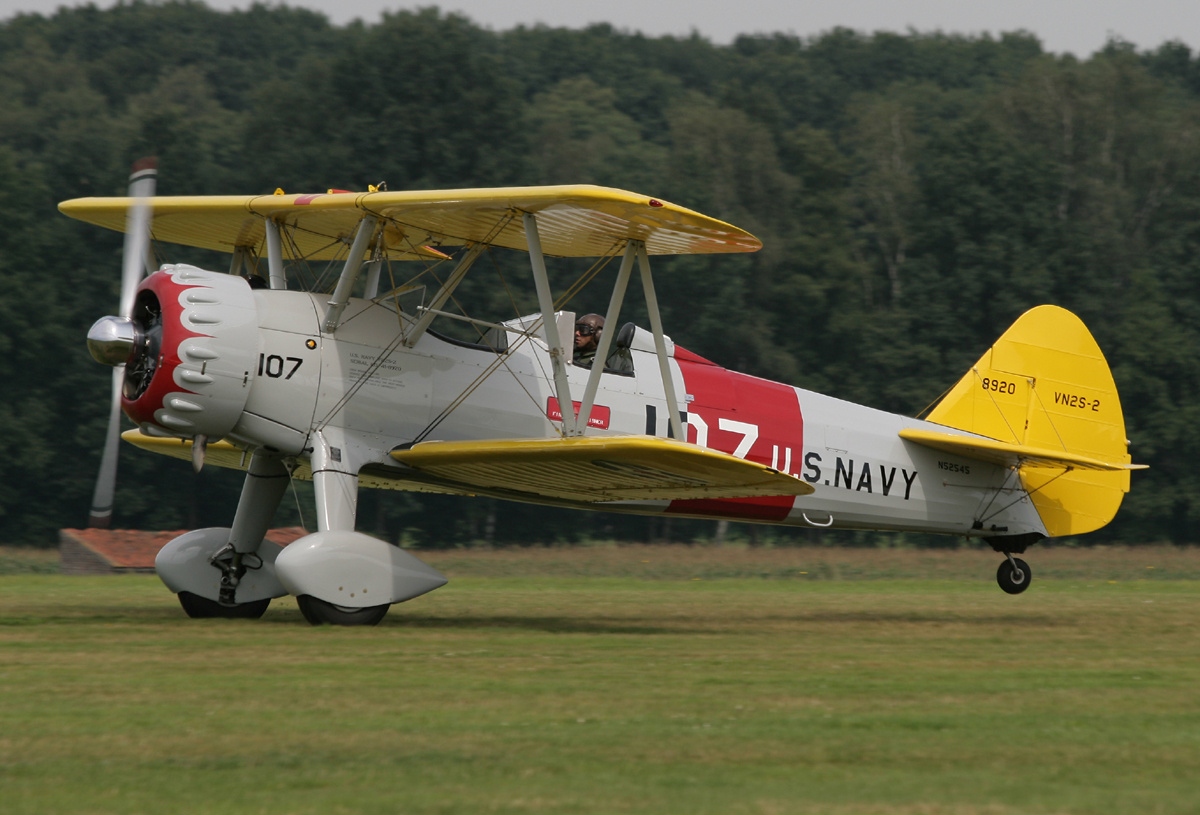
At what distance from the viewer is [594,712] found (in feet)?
23.8

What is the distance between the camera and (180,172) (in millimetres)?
42625

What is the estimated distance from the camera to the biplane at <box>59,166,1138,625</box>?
35.5ft

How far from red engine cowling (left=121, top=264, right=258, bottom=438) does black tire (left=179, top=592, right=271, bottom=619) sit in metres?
1.46

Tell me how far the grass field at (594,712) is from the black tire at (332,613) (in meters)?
0.20

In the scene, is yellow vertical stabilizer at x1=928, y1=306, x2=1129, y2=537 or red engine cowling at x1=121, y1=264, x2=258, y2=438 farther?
yellow vertical stabilizer at x1=928, y1=306, x2=1129, y2=537

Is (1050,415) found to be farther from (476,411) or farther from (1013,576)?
(476,411)

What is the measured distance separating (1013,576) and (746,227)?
3181 centimetres

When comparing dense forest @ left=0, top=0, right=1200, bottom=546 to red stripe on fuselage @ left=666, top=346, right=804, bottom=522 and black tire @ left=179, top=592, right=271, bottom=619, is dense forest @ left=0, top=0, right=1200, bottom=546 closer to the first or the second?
red stripe on fuselage @ left=666, top=346, right=804, bottom=522

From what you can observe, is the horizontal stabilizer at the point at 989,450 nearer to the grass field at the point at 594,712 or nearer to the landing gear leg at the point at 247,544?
the grass field at the point at 594,712

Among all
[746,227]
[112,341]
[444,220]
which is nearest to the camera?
[112,341]

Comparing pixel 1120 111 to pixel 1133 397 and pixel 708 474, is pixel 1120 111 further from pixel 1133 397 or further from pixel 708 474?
pixel 708 474

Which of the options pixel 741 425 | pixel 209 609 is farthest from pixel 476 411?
pixel 209 609

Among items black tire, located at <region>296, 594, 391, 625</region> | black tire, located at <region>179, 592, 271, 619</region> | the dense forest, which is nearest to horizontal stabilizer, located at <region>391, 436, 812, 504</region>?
black tire, located at <region>296, 594, 391, 625</region>

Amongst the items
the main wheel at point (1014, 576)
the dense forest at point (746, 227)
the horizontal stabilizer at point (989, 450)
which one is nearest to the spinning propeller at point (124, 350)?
the horizontal stabilizer at point (989, 450)
